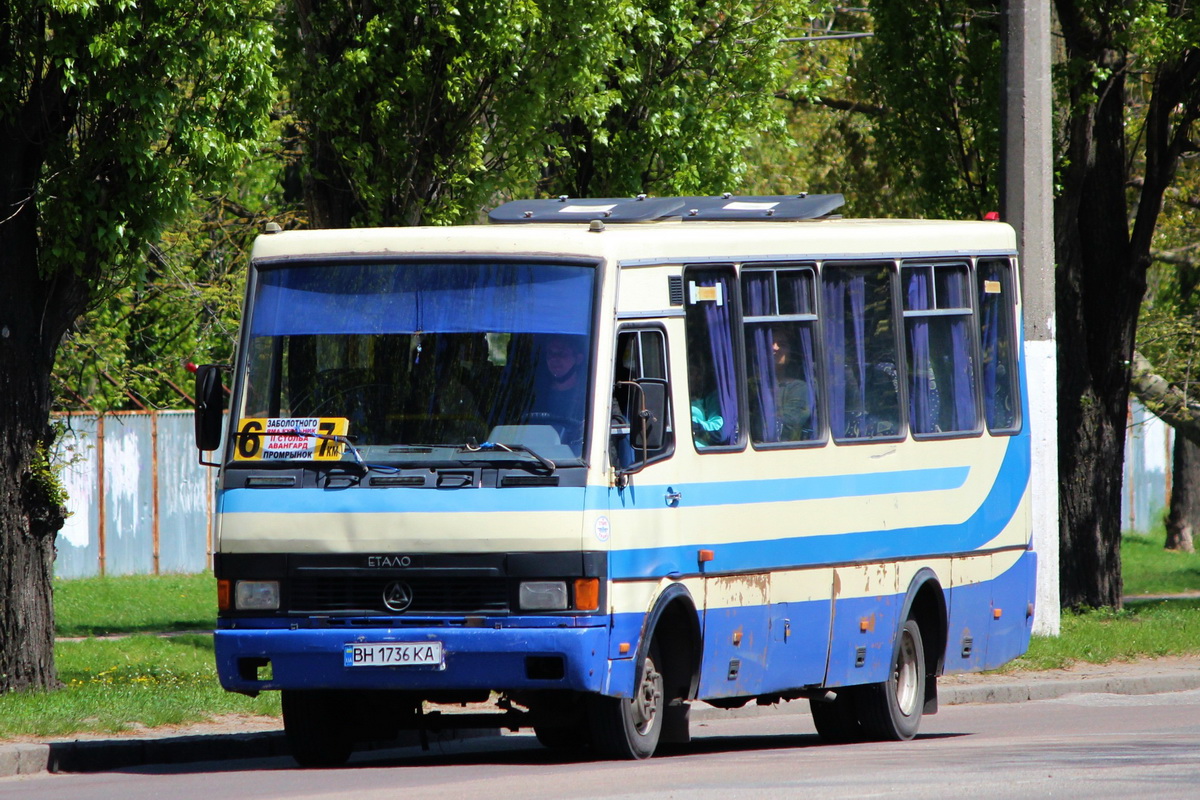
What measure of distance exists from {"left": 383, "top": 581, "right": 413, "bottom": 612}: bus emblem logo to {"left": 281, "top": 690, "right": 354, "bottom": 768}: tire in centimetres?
94

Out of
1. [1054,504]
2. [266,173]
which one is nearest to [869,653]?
[1054,504]

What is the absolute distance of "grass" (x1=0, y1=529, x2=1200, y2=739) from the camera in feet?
40.2

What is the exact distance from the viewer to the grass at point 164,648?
1226cm

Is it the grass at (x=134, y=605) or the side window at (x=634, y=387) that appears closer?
the side window at (x=634, y=387)

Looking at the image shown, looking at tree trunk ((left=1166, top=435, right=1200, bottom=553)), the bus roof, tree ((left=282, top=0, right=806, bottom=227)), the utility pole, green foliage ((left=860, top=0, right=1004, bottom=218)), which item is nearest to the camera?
the bus roof

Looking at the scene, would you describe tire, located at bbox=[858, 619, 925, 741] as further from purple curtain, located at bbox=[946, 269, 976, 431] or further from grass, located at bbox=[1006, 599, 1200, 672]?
grass, located at bbox=[1006, 599, 1200, 672]

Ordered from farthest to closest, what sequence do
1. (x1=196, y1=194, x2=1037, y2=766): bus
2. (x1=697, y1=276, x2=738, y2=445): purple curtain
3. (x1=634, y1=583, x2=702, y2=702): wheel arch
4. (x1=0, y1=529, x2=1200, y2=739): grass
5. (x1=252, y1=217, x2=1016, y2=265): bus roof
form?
(x1=0, y1=529, x2=1200, y2=739): grass < (x1=697, y1=276, x2=738, y2=445): purple curtain < (x1=634, y1=583, x2=702, y2=702): wheel arch < (x1=252, y1=217, x2=1016, y2=265): bus roof < (x1=196, y1=194, x2=1037, y2=766): bus

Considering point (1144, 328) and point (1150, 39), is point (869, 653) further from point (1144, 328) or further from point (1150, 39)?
point (1144, 328)

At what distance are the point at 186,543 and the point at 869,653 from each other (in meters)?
18.9

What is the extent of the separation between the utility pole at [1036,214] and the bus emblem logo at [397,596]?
8420mm

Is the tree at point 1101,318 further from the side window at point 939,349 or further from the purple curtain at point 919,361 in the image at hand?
the purple curtain at point 919,361

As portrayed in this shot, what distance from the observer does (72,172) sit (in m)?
13.7

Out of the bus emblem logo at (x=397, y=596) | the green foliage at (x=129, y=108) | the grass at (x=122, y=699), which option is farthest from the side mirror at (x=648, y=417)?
the green foliage at (x=129, y=108)

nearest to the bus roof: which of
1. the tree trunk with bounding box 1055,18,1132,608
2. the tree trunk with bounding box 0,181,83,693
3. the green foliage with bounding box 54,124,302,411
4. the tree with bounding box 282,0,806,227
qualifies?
the tree trunk with bounding box 0,181,83,693
